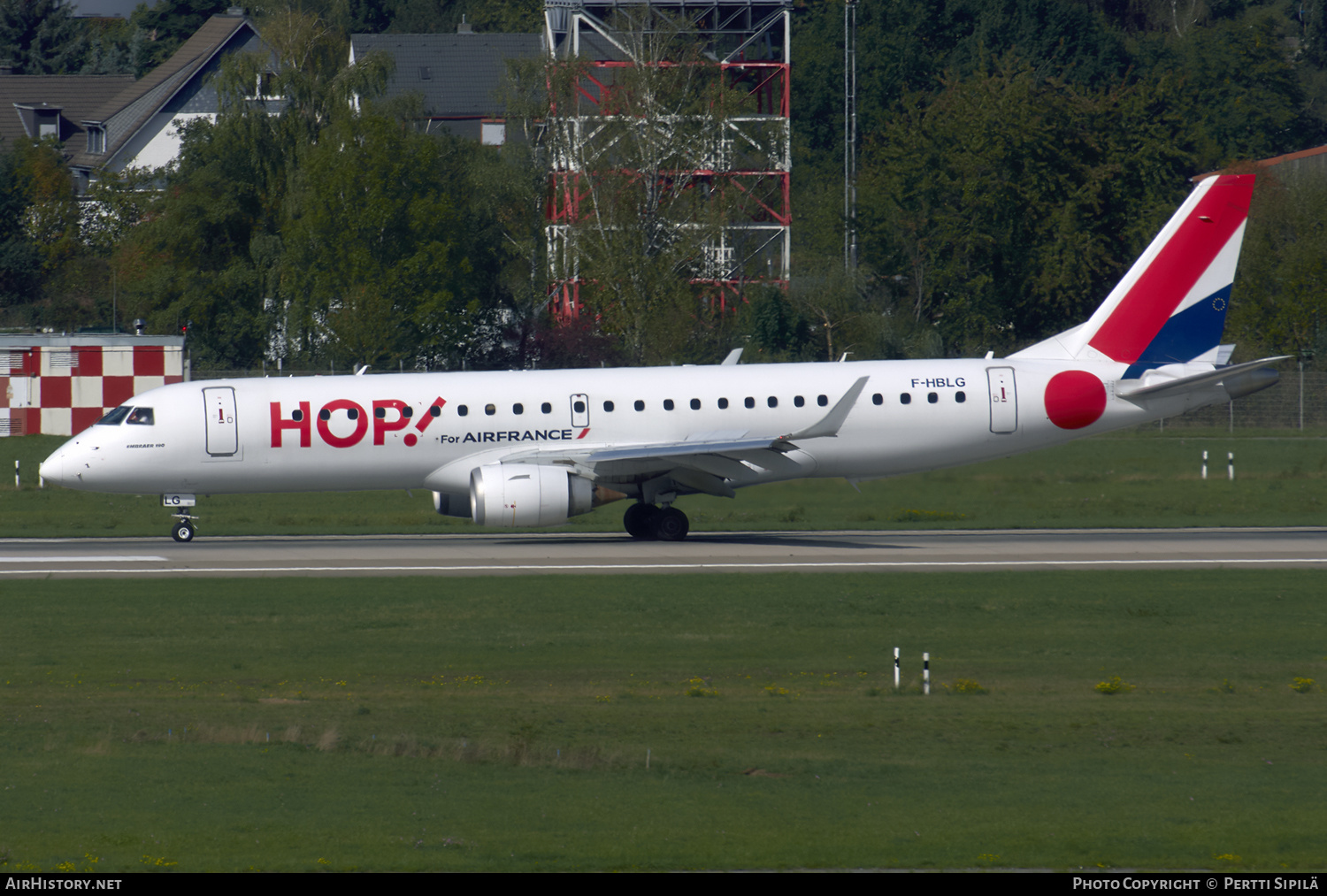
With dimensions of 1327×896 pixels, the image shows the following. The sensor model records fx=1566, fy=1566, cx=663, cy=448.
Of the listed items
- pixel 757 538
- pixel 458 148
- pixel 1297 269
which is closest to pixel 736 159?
pixel 458 148

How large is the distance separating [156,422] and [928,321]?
4443 cm

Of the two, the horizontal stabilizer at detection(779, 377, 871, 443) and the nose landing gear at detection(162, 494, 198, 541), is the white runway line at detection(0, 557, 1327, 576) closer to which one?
the horizontal stabilizer at detection(779, 377, 871, 443)

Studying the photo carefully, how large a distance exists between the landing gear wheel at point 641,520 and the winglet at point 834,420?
10.6 feet

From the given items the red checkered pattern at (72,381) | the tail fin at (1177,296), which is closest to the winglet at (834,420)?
the tail fin at (1177,296)

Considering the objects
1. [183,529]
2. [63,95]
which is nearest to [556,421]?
[183,529]

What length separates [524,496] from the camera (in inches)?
1160

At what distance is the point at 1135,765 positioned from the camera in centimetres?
1429

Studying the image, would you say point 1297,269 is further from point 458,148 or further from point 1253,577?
point 1253,577

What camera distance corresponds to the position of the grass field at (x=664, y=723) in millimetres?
11555

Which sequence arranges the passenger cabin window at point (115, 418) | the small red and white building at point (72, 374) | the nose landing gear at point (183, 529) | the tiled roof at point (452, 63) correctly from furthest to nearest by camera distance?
1. the tiled roof at point (452, 63)
2. the small red and white building at point (72, 374)
3. the nose landing gear at point (183, 529)
4. the passenger cabin window at point (115, 418)

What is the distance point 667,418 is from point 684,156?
1259 inches

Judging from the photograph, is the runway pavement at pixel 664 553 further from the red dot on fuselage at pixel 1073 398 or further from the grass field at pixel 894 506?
the red dot on fuselage at pixel 1073 398

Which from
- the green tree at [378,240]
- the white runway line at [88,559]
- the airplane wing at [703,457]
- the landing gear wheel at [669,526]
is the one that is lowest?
the white runway line at [88,559]

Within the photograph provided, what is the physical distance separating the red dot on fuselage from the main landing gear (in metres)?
7.99
